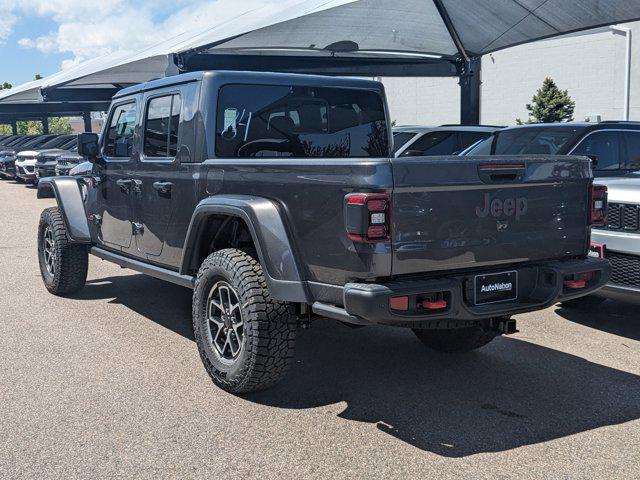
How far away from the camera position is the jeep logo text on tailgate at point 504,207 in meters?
4.02

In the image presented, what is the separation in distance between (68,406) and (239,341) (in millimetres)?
1054

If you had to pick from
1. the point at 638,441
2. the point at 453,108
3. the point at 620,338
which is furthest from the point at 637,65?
the point at 638,441

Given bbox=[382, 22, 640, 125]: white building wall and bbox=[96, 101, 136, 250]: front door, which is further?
bbox=[382, 22, 640, 125]: white building wall

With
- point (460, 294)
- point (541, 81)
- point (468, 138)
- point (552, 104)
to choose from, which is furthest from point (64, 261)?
point (541, 81)

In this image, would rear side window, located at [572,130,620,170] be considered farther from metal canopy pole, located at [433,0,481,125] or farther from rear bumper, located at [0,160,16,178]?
rear bumper, located at [0,160,16,178]

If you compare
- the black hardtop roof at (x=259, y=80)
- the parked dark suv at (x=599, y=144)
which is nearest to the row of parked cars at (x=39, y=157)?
the parked dark suv at (x=599, y=144)

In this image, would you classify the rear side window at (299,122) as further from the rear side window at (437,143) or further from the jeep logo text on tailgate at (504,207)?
the rear side window at (437,143)

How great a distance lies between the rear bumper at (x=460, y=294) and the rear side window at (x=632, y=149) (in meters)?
3.39

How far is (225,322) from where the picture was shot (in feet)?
15.3

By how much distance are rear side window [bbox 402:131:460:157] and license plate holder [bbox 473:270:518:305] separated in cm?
718

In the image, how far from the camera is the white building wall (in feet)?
111

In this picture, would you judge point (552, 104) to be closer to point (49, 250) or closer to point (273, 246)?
point (49, 250)

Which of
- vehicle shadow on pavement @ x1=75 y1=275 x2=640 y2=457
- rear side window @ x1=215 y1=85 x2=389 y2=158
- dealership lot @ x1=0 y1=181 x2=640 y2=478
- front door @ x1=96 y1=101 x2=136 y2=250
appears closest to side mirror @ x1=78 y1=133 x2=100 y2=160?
front door @ x1=96 y1=101 x2=136 y2=250

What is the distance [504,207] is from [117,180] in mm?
3350
